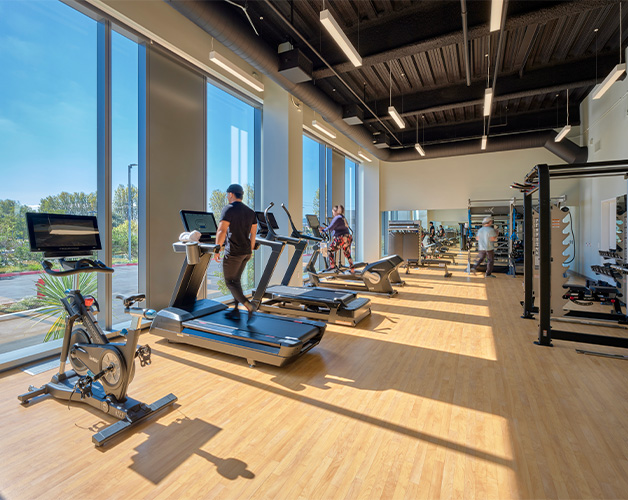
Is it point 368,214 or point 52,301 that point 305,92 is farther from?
point 368,214

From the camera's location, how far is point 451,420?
2219 millimetres

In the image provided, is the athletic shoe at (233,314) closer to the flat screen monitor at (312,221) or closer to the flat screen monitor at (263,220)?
the flat screen monitor at (263,220)

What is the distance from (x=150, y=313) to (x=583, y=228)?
11.1 meters

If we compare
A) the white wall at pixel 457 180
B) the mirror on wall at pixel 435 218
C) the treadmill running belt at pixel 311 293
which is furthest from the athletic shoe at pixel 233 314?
the white wall at pixel 457 180

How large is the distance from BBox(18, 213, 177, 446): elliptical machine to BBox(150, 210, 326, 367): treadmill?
873mm

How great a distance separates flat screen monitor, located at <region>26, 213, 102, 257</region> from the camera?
2.28 m

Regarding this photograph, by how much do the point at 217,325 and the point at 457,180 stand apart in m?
10.3

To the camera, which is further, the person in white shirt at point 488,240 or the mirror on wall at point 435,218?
the mirror on wall at point 435,218

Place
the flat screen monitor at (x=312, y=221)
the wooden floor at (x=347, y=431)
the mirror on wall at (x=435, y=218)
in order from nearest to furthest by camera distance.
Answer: the wooden floor at (x=347, y=431)
the flat screen monitor at (x=312, y=221)
the mirror on wall at (x=435, y=218)

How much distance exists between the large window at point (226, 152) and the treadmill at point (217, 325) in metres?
1.56

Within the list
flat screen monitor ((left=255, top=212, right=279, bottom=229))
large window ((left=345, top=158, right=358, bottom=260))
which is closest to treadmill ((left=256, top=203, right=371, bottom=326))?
flat screen monitor ((left=255, top=212, right=279, bottom=229))

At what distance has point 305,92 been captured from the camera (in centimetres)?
589

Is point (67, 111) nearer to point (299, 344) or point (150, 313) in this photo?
point (150, 313)

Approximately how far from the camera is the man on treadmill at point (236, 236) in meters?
3.71
